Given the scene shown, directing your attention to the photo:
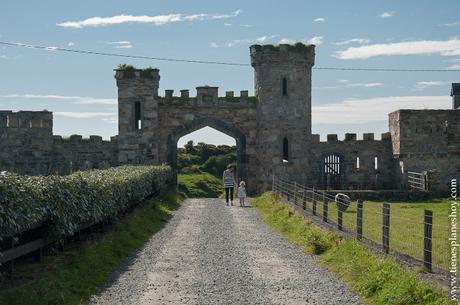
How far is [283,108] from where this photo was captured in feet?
104

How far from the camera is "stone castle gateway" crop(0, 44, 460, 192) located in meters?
31.9

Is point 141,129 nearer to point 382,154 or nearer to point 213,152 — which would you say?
point 382,154

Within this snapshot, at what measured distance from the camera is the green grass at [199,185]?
44.0 meters

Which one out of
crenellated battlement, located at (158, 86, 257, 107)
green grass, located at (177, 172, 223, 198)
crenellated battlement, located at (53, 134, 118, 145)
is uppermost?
crenellated battlement, located at (158, 86, 257, 107)

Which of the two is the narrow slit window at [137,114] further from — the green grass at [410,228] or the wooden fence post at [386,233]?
the wooden fence post at [386,233]

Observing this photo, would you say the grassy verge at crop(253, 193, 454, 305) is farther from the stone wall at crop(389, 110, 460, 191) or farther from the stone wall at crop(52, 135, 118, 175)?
the stone wall at crop(52, 135, 118, 175)

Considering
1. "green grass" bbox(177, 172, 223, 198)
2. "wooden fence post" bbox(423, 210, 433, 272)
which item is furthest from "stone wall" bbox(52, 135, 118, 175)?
"wooden fence post" bbox(423, 210, 433, 272)

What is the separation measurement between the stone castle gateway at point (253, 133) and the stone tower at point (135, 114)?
53mm

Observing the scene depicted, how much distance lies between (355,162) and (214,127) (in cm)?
828

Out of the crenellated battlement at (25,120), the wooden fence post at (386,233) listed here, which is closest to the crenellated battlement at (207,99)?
the crenellated battlement at (25,120)

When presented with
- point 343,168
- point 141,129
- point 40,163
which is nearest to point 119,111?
point 141,129

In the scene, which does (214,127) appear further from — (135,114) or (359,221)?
(359,221)

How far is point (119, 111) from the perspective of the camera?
32406 millimetres

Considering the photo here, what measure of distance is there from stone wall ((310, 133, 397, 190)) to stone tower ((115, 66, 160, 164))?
9.11 m
